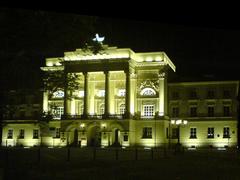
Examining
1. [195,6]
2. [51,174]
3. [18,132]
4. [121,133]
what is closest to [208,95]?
[121,133]

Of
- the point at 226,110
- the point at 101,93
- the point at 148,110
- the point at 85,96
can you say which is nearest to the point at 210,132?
the point at 226,110

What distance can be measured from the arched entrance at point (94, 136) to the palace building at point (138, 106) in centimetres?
17

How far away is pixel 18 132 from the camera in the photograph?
84.3 m

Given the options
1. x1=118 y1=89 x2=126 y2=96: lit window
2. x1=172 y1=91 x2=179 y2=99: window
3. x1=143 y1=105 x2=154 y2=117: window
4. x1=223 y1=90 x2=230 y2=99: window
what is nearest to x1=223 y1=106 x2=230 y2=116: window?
x1=223 y1=90 x2=230 y2=99: window

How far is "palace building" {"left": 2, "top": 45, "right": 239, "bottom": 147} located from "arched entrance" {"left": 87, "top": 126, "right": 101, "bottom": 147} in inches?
6.9

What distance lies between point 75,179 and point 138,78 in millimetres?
59952

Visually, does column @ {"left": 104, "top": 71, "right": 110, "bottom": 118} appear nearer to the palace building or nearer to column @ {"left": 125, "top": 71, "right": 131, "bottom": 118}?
the palace building

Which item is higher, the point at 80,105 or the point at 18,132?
the point at 80,105

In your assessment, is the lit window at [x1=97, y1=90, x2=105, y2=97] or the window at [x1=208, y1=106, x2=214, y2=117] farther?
the lit window at [x1=97, y1=90, x2=105, y2=97]

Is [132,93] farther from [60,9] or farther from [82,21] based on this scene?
[60,9]

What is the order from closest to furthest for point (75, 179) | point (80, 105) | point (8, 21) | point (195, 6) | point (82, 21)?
point (195, 6) < point (8, 21) < point (75, 179) < point (82, 21) < point (80, 105)

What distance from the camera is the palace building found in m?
74.8

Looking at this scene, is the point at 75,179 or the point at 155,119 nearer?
the point at 75,179

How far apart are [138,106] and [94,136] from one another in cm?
940
